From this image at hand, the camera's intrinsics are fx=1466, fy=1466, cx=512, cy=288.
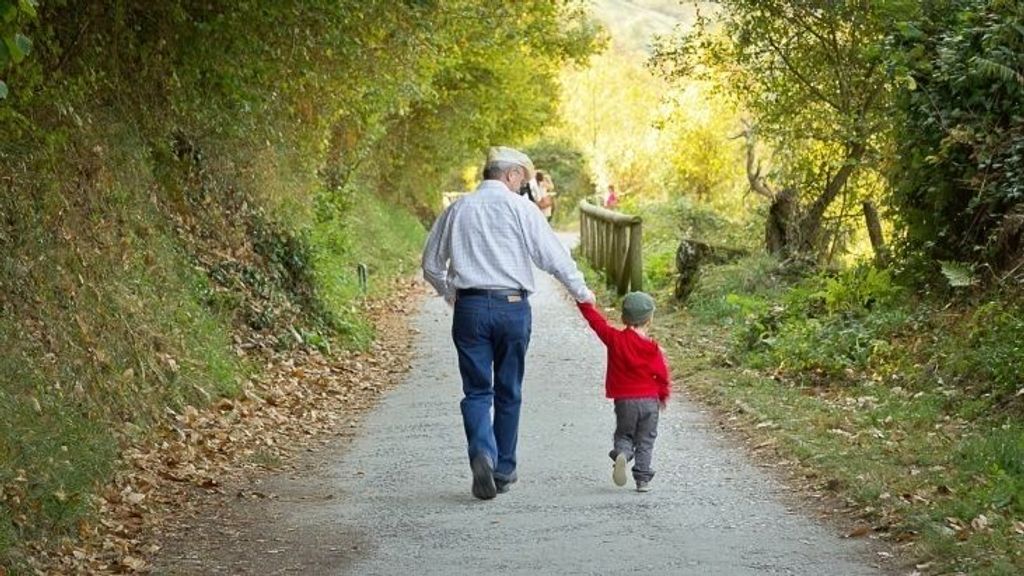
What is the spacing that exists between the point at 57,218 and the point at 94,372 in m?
1.58

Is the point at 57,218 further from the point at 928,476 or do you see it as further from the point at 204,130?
the point at 928,476

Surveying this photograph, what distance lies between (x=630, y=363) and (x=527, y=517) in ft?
3.74

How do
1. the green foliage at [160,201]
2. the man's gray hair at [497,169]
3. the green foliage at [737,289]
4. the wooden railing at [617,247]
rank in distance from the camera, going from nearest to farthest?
the man's gray hair at [497,169] → the green foliage at [160,201] → the green foliage at [737,289] → the wooden railing at [617,247]

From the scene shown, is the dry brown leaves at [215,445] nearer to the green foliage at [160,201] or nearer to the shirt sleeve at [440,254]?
the green foliage at [160,201]

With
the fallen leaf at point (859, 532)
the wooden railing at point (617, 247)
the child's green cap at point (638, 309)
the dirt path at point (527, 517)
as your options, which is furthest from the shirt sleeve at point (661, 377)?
the wooden railing at point (617, 247)

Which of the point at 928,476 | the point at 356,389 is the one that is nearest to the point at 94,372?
the point at 356,389

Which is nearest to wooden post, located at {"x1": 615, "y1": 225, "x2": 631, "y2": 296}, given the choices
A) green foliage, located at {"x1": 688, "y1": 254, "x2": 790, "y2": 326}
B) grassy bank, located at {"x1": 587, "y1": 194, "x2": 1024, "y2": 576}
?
green foliage, located at {"x1": 688, "y1": 254, "x2": 790, "y2": 326}

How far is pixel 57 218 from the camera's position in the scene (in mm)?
10594

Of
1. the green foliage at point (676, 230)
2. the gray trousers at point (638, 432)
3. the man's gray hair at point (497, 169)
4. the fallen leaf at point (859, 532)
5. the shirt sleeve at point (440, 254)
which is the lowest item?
the green foliage at point (676, 230)

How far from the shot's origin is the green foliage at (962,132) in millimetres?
11672

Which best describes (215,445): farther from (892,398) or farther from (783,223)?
(783,223)

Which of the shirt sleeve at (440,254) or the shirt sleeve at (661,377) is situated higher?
the shirt sleeve at (440,254)

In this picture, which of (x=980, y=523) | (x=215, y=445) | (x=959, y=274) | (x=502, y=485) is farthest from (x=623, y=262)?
(x=980, y=523)

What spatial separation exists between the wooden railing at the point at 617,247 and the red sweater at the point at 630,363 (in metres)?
12.6
